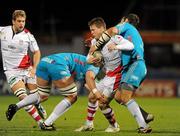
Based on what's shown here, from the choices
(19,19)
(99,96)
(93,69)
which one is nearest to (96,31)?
(93,69)

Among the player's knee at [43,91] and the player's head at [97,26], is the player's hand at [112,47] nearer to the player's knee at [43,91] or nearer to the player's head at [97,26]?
the player's head at [97,26]

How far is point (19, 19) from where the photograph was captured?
1314 centimetres

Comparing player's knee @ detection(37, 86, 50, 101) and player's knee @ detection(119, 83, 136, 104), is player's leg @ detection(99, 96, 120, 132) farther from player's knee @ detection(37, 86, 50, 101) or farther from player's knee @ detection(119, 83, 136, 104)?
player's knee @ detection(37, 86, 50, 101)

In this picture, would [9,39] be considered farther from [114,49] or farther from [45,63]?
[114,49]

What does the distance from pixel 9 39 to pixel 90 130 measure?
95.7 inches

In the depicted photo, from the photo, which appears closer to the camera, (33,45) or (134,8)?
(33,45)

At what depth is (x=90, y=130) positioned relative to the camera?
12695 millimetres

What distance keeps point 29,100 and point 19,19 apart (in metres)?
1.61

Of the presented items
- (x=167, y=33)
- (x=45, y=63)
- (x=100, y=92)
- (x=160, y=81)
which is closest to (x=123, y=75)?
(x=100, y=92)

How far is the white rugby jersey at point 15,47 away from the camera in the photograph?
13477 mm

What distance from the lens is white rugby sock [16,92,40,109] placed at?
41.1 ft

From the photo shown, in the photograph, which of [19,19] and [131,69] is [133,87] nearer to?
[131,69]

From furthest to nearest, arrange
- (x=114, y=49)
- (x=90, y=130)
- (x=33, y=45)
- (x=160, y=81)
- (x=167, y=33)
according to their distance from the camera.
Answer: (x=167, y=33), (x=160, y=81), (x=33, y=45), (x=90, y=130), (x=114, y=49)

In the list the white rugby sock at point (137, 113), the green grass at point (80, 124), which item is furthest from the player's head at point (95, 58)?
the green grass at point (80, 124)
